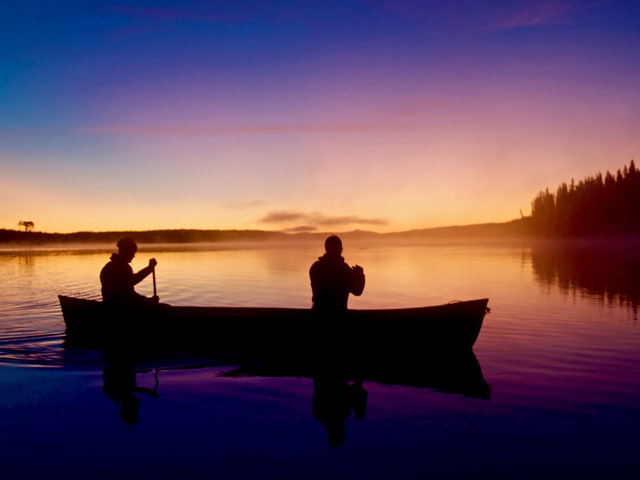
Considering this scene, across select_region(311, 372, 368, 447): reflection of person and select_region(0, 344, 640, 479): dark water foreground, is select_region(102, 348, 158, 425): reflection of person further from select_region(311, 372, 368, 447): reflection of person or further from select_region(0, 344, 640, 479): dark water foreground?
select_region(311, 372, 368, 447): reflection of person

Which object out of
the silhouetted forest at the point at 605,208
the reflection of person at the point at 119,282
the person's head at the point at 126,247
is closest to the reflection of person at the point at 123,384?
the reflection of person at the point at 119,282

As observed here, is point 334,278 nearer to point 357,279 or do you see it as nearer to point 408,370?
point 357,279

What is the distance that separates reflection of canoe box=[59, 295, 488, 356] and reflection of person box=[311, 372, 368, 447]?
116 cm

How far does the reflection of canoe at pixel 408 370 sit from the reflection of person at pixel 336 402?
1.48 feet

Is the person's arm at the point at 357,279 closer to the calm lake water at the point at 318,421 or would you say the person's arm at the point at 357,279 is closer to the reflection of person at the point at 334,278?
the reflection of person at the point at 334,278

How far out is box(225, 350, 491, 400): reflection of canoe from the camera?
9975mm

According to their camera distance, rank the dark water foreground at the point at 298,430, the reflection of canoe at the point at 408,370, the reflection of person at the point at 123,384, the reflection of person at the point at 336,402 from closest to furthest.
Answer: the dark water foreground at the point at 298,430
the reflection of person at the point at 336,402
the reflection of person at the point at 123,384
the reflection of canoe at the point at 408,370

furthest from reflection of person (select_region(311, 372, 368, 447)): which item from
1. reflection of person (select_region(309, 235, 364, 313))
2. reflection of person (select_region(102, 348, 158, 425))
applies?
reflection of person (select_region(102, 348, 158, 425))

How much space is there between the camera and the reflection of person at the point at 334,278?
1052 cm

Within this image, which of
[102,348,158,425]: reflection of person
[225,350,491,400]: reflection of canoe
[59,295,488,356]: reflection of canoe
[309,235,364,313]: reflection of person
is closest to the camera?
[102,348,158,425]: reflection of person

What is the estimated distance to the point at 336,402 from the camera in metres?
8.98

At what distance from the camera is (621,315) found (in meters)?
18.5

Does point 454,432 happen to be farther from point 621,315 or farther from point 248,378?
Answer: point 621,315

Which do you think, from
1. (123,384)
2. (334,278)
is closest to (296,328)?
(334,278)
